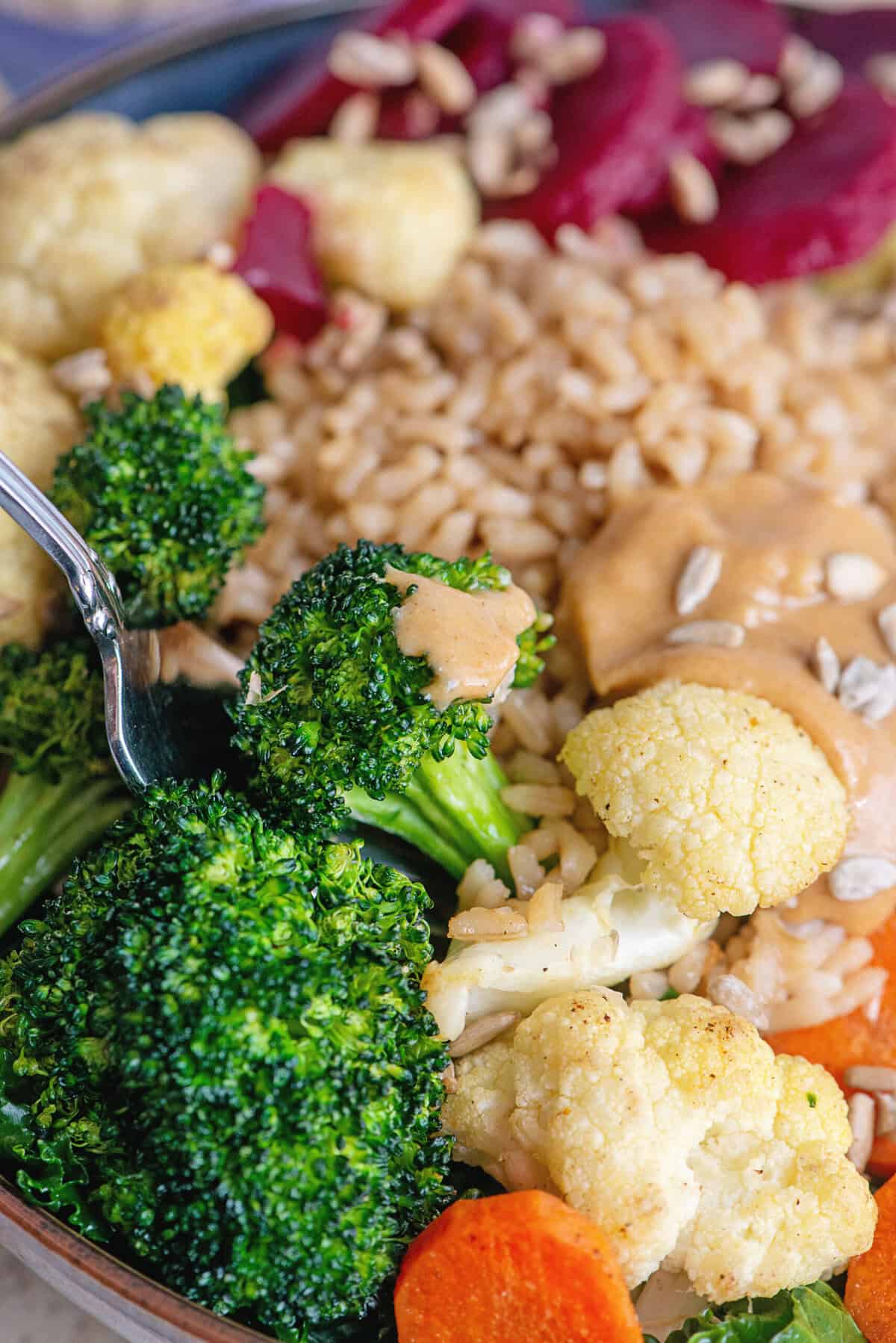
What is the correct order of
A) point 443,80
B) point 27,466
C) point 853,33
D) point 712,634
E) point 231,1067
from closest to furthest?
point 231,1067
point 712,634
point 27,466
point 443,80
point 853,33

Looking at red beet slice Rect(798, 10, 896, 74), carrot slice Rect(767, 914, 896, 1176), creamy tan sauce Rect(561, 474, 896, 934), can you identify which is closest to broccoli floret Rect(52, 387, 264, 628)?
creamy tan sauce Rect(561, 474, 896, 934)

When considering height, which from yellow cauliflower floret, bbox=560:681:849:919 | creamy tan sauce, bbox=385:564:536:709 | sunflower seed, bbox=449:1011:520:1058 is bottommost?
sunflower seed, bbox=449:1011:520:1058

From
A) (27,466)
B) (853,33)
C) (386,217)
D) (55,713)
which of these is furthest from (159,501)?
(853,33)

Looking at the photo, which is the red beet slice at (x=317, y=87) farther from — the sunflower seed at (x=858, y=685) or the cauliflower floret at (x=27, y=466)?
the sunflower seed at (x=858, y=685)

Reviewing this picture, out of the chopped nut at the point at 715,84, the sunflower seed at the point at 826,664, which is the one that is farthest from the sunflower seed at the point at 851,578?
the chopped nut at the point at 715,84

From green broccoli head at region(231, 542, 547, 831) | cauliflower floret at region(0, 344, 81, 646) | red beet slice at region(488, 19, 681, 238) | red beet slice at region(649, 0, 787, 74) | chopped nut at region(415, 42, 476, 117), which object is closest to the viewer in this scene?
green broccoli head at region(231, 542, 547, 831)

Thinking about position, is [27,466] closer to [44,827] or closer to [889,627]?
[44,827]

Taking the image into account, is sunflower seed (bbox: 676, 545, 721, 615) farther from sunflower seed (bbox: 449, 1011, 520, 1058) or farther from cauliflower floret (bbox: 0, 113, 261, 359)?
cauliflower floret (bbox: 0, 113, 261, 359)
